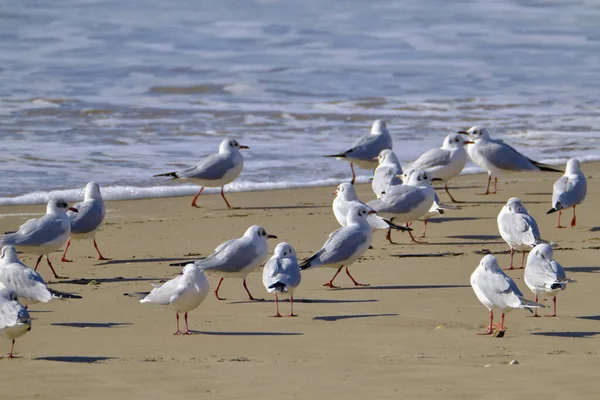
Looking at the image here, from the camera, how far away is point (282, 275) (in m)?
8.33

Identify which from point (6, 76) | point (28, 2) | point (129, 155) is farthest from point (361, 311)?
point (28, 2)

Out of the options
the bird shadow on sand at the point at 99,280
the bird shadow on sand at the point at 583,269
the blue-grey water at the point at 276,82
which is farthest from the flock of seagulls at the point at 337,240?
the blue-grey water at the point at 276,82

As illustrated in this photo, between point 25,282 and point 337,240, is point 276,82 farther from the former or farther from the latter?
point 25,282

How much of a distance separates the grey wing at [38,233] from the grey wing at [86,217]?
1.82 feet

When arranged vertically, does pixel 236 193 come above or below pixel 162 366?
below

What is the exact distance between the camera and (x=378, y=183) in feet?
40.9

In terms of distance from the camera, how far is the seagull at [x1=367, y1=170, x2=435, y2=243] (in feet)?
36.3

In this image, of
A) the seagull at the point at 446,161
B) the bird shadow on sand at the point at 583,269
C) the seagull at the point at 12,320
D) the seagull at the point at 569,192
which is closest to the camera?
the seagull at the point at 12,320

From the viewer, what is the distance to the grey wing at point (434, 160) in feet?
44.7

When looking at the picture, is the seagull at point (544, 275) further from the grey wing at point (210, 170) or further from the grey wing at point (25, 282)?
the grey wing at point (210, 170)

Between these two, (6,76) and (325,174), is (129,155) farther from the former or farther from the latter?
(6,76)

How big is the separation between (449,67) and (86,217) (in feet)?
57.5

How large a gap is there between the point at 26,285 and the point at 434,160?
6.62 meters

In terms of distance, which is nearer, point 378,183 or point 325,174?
point 378,183
